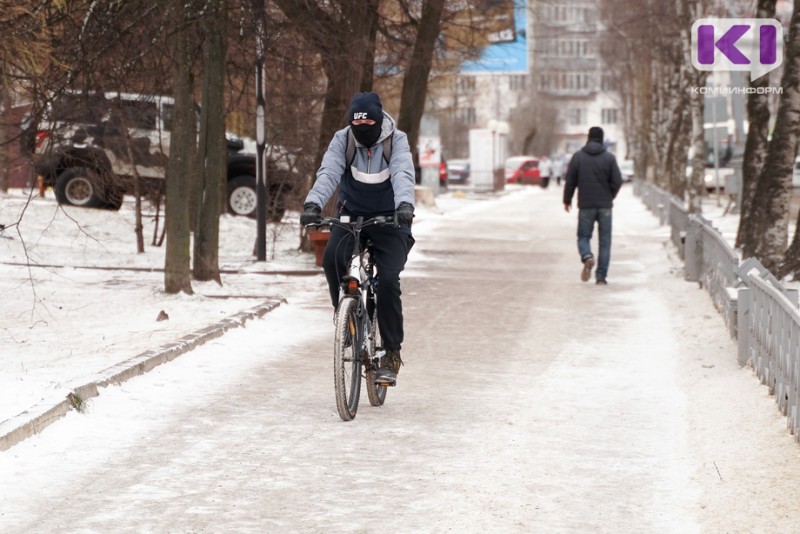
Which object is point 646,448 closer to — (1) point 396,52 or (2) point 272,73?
(2) point 272,73

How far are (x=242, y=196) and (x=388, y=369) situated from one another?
754 inches

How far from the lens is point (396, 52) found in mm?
22391

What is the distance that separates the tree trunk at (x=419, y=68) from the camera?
21.8 m

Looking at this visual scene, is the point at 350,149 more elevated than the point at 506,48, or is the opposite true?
the point at 506,48

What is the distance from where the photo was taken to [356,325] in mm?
8203

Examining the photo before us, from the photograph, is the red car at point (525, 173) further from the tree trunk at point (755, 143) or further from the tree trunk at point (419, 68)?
the tree trunk at point (755, 143)

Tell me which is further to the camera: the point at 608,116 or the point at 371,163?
the point at 608,116

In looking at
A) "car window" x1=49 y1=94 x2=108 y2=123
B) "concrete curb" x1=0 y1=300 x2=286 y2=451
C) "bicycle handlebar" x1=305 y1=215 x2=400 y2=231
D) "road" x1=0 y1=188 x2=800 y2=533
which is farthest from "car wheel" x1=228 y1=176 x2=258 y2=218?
"bicycle handlebar" x1=305 y1=215 x2=400 y2=231

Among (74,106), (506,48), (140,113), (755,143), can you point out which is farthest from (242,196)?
(74,106)

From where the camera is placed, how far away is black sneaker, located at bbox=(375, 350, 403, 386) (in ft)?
28.1

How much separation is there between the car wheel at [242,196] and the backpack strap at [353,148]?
1898 centimetres

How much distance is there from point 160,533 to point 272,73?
44.7 ft

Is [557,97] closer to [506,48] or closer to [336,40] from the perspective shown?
[506,48]

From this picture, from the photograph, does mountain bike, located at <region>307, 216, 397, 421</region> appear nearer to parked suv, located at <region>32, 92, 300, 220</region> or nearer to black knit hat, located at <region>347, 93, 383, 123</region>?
black knit hat, located at <region>347, 93, 383, 123</region>
